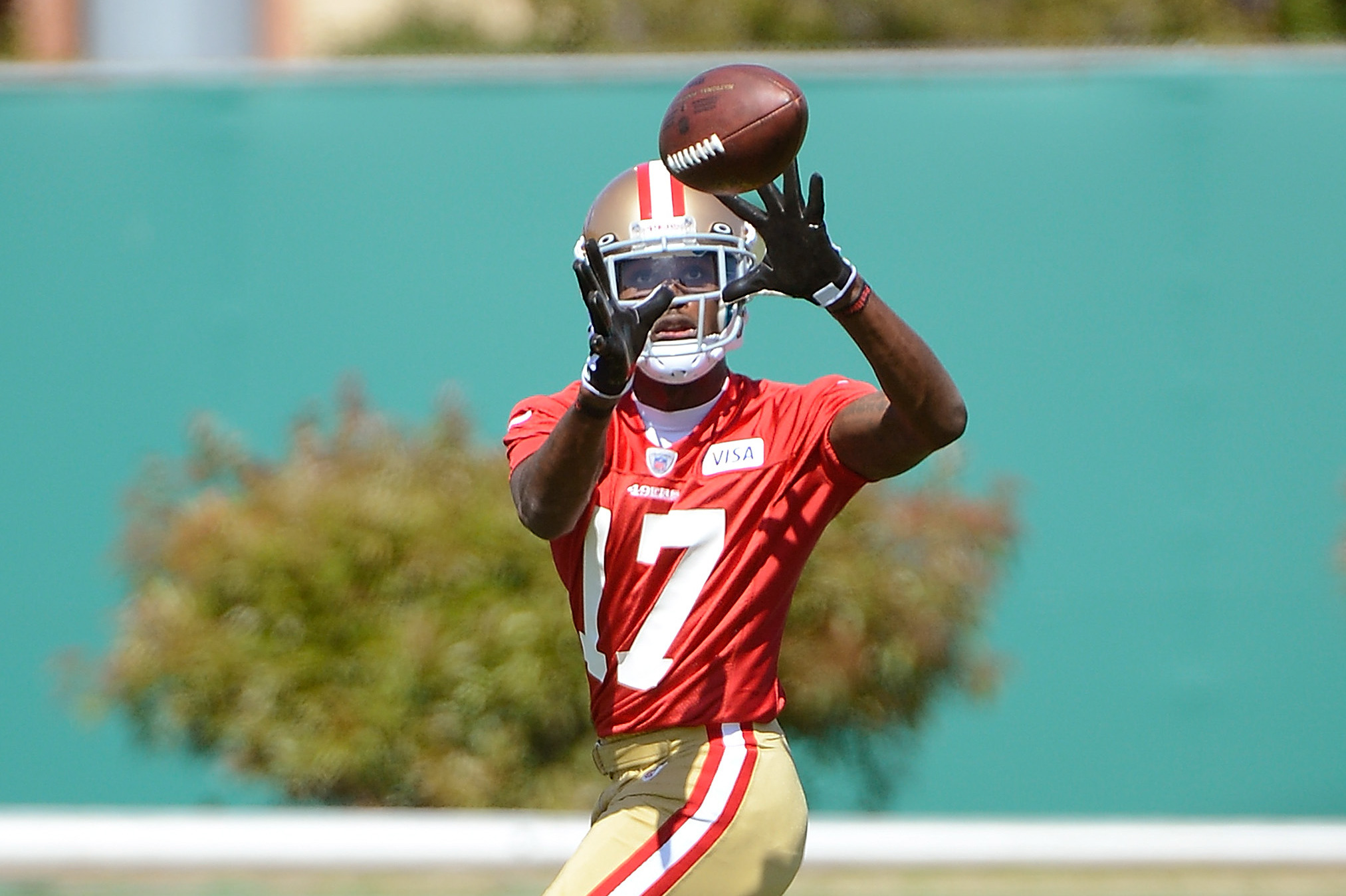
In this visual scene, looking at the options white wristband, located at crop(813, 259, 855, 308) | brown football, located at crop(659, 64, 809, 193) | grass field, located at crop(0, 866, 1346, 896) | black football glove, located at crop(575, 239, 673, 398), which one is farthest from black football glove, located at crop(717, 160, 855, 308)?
grass field, located at crop(0, 866, 1346, 896)

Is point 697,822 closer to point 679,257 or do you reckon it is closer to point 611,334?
point 611,334

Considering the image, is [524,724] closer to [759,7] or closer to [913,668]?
[913,668]

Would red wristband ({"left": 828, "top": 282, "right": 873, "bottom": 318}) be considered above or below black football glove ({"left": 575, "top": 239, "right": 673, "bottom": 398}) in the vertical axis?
above

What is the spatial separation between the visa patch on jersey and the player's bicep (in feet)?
0.49

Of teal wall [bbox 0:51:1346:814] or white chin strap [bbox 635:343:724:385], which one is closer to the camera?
white chin strap [bbox 635:343:724:385]

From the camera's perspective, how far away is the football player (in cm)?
320

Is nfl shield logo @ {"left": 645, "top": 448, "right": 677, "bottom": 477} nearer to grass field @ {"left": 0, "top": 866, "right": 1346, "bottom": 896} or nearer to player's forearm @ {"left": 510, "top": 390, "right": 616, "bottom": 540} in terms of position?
player's forearm @ {"left": 510, "top": 390, "right": 616, "bottom": 540}

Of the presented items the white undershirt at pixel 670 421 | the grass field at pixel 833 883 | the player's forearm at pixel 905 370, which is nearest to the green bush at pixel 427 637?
the grass field at pixel 833 883

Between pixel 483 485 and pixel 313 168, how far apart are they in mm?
1492

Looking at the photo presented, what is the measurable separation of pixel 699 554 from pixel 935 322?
130 inches

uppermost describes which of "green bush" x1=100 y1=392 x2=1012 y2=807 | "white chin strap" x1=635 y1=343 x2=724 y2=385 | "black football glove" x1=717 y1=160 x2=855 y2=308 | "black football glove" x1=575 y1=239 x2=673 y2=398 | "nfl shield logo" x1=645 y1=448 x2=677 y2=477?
"black football glove" x1=717 y1=160 x2=855 y2=308

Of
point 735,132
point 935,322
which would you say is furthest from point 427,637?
point 735,132

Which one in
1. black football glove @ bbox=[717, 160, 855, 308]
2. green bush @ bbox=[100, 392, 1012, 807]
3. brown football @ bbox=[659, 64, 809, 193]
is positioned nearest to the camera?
black football glove @ bbox=[717, 160, 855, 308]

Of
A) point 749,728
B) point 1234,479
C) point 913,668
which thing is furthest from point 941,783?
point 749,728
